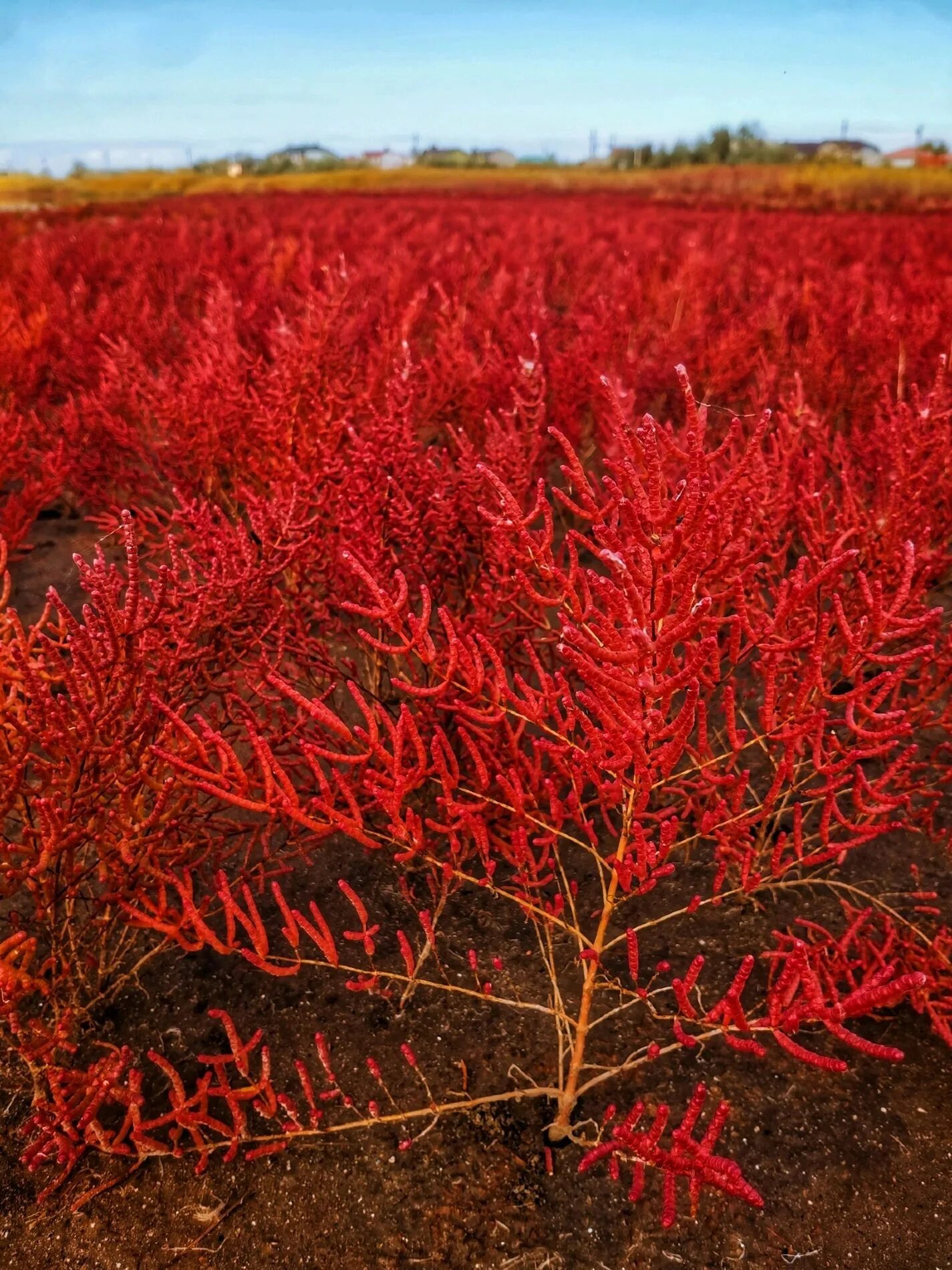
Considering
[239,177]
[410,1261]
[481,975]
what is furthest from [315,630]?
[239,177]

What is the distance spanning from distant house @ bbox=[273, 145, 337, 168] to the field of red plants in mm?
55409

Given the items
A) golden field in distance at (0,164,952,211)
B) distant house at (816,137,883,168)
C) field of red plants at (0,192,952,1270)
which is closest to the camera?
field of red plants at (0,192,952,1270)

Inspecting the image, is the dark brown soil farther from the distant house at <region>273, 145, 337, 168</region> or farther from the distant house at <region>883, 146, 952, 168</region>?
the distant house at <region>273, 145, 337, 168</region>

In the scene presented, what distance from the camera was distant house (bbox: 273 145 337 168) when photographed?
5062 cm

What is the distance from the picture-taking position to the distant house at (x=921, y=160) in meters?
28.6

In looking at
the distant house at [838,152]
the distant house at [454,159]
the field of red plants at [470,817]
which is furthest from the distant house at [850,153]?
the field of red plants at [470,817]

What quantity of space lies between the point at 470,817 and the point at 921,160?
36.7 meters

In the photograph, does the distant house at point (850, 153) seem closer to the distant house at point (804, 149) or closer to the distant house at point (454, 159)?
the distant house at point (804, 149)

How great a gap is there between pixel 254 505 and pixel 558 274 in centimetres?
776

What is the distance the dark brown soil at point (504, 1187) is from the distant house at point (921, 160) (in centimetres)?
3458

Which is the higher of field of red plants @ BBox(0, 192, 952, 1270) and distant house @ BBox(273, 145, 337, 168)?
distant house @ BBox(273, 145, 337, 168)

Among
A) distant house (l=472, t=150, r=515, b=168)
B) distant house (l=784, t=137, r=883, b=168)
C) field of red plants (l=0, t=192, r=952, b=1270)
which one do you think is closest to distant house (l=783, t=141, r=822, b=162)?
distant house (l=784, t=137, r=883, b=168)

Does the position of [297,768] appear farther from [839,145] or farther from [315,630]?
[839,145]

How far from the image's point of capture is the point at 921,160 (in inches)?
1148
